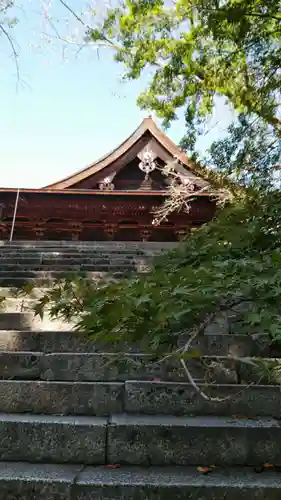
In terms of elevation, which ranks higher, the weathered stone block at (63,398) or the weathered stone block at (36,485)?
the weathered stone block at (63,398)

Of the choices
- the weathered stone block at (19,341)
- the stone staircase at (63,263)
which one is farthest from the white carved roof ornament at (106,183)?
the weathered stone block at (19,341)

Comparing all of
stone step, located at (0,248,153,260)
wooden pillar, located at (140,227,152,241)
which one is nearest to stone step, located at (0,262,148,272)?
stone step, located at (0,248,153,260)

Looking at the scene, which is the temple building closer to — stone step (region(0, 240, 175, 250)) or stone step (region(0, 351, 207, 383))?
stone step (region(0, 240, 175, 250))

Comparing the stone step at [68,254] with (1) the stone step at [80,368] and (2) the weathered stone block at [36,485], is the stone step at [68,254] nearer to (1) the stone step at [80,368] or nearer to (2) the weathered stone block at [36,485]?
(1) the stone step at [80,368]

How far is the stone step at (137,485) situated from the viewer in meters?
1.35

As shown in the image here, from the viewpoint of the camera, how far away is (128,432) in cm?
163

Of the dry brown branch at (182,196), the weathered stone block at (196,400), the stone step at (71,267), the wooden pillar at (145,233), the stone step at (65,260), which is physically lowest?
the weathered stone block at (196,400)

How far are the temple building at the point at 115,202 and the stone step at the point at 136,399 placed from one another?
6.92 m

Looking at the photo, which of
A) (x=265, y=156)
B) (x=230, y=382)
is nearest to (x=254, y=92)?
(x=265, y=156)

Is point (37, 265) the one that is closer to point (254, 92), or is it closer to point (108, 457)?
point (108, 457)

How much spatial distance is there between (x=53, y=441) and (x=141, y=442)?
1.25 ft

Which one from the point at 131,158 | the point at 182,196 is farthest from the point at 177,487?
the point at 131,158

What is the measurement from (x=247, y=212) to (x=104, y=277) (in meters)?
1.68

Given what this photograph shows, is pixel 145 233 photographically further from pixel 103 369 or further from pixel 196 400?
pixel 196 400
